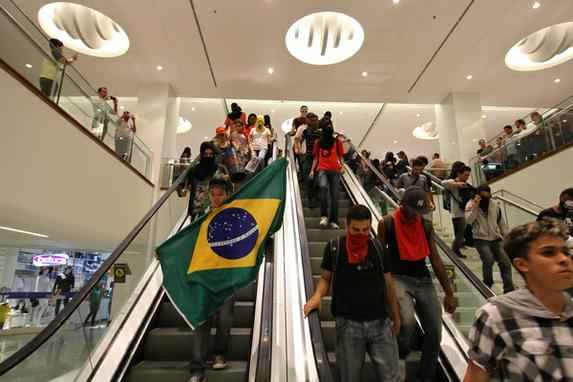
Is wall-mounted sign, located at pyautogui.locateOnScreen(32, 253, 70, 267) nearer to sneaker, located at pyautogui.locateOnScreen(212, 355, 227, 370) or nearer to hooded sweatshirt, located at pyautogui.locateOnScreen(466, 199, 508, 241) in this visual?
sneaker, located at pyautogui.locateOnScreen(212, 355, 227, 370)

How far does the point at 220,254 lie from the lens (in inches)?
127

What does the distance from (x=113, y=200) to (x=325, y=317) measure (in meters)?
7.01

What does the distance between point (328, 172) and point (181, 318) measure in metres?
3.24

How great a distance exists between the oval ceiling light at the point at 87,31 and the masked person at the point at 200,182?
752 centimetres

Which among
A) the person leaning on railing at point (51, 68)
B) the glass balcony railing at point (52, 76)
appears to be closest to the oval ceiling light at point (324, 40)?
the glass balcony railing at point (52, 76)

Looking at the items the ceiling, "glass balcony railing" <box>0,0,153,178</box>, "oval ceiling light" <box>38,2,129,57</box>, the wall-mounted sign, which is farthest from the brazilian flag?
"oval ceiling light" <box>38,2,129,57</box>

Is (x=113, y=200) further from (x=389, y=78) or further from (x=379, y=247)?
(x=389, y=78)

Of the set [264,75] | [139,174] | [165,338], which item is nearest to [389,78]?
[264,75]

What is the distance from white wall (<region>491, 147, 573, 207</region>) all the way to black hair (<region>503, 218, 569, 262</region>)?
802cm

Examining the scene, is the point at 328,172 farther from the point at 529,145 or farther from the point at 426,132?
the point at 426,132

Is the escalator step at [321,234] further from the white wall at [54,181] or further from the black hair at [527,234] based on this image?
the white wall at [54,181]

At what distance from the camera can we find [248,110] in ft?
56.7

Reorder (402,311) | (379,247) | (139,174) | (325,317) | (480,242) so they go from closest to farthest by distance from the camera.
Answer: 1. (379,247)
2. (402,311)
3. (325,317)
4. (480,242)
5. (139,174)

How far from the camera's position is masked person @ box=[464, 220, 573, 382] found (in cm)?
134
